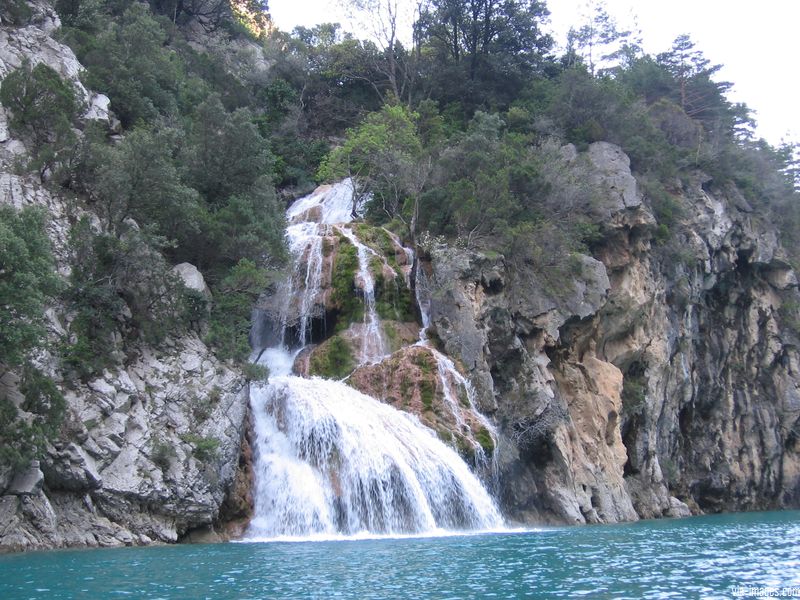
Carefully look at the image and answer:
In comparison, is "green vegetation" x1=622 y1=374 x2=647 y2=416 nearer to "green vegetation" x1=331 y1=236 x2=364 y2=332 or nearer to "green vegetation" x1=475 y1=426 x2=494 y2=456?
"green vegetation" x1=475 y1=426 x2=494 y2=456

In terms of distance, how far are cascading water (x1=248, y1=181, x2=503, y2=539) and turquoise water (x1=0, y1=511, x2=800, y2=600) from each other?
1907 millimetres

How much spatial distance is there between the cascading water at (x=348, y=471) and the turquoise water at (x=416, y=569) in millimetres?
1907

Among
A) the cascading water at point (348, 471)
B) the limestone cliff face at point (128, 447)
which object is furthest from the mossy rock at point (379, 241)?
the limestone cliff face at point (128, 447)

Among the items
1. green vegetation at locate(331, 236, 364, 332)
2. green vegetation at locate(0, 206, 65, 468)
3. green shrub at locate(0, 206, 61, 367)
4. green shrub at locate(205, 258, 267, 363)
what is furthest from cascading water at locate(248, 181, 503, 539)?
green shrub at locate(0, 206, 61, 367)

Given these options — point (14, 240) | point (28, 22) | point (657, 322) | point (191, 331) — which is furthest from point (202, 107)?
point (657, 322)

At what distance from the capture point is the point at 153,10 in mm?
49438

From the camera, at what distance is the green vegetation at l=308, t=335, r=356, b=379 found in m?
26.8

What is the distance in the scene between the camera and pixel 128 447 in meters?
18.6

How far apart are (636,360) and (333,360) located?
A: 16136mm

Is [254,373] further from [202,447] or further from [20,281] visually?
[20,281]

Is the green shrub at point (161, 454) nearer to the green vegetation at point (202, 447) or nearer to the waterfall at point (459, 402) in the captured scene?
the green vegetation at point (202, 447)

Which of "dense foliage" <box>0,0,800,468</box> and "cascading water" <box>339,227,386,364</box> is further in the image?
"cascading water" <box>339,227,386,364</box>

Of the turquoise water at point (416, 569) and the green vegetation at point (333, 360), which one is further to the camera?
the green vegetation at point (333, 360)

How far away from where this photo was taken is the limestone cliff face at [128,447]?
16.8 meters
